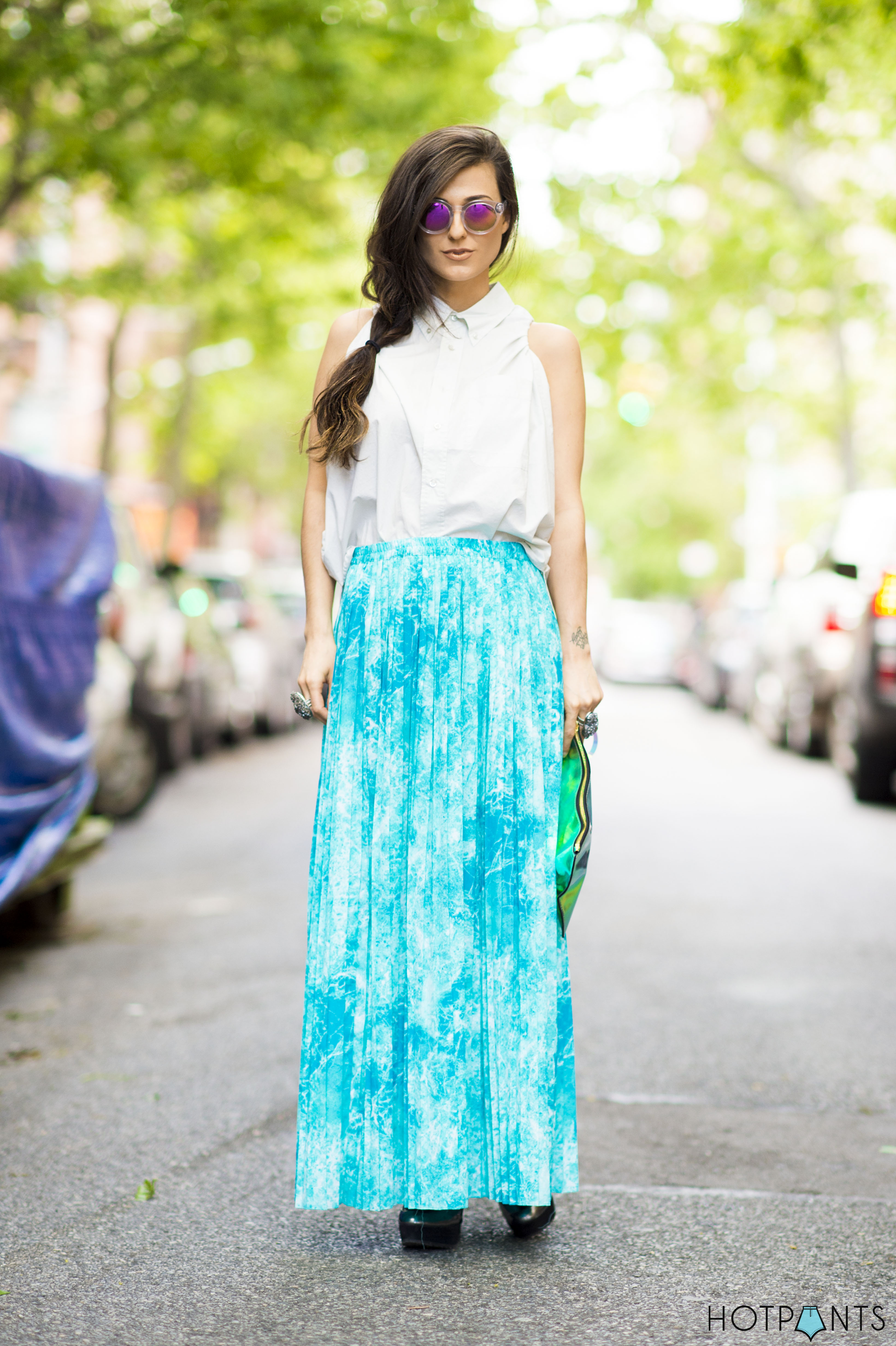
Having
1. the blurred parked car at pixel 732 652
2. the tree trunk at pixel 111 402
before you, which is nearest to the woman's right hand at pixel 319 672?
the blurred parked car at pixel 732 652

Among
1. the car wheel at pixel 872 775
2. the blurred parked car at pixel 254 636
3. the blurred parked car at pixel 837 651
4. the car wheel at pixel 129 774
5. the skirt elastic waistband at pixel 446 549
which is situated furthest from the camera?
the blurred parked car at pixel 254 636

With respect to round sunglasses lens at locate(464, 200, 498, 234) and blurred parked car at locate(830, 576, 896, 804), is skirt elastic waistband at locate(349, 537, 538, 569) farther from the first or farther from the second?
blurred parked car at locate(830, 576, 896, 804)

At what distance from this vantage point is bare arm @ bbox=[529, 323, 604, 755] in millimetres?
3088

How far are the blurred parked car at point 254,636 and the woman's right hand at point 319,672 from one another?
10.9 metres

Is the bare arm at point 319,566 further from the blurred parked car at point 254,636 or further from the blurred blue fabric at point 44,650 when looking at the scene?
the blurred parked car at point 254,636

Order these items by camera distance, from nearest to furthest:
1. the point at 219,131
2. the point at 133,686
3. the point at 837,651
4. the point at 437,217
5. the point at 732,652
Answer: the point at 437,217
the point at 133,686
the point at 837,651
the point at 219,131
the point at 732,652

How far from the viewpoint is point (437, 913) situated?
293 centimetres

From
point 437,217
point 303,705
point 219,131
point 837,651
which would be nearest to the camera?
point 437,217

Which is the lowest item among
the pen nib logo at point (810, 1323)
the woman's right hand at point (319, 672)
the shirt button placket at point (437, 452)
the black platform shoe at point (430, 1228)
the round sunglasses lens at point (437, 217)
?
the pen nib logo at point (810, 1323)

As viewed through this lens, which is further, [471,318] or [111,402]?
[111,402]

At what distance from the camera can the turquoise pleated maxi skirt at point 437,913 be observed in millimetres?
2916

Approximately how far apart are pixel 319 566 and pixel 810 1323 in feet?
5.33

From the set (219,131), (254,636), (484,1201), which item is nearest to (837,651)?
(254,636)

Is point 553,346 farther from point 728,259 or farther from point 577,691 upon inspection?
point 728,259
